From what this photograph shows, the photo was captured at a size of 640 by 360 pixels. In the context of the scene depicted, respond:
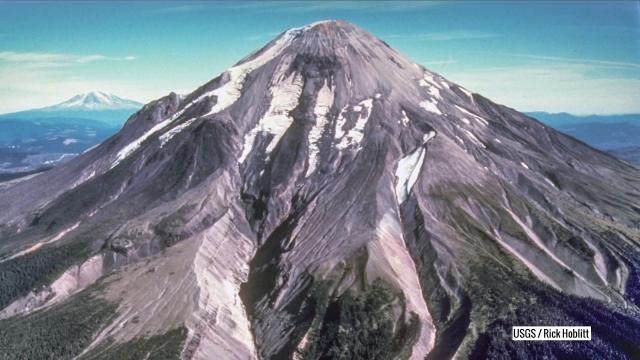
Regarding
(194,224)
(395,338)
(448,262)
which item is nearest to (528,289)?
(448,262)

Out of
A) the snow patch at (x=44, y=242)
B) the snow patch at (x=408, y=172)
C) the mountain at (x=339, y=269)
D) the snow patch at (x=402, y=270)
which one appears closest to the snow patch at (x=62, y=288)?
the mountain at (x=339, y=269)

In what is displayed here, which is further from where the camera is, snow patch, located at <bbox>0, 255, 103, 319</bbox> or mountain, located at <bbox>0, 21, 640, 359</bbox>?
snow patch, located at <bbox>0, 255, 103, 319</bbox>

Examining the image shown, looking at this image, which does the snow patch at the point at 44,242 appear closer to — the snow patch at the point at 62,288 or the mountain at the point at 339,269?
the mountain at the point at 339,269

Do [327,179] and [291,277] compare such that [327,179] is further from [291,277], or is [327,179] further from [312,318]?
[312,318]

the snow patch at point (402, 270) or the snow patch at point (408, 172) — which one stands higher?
the snow patch at point (408, 172)

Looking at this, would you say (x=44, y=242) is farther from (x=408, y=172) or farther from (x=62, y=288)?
(x=408, y=172)

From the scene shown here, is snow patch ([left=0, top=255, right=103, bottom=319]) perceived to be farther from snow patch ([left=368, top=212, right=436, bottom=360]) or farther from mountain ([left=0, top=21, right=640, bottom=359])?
snow patch ([left=368, top=212, right=436, bottom=360])
